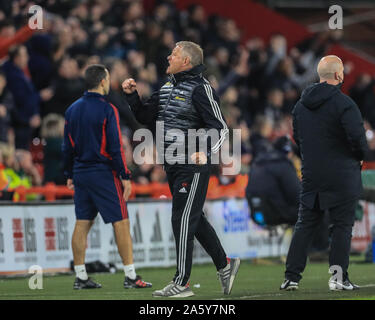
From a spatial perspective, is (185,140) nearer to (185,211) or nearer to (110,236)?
(185,211)

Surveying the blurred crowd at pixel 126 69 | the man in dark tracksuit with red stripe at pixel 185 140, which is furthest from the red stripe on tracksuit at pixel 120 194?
the blurred crowd at pixel 126 69

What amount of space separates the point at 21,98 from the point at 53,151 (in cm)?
118

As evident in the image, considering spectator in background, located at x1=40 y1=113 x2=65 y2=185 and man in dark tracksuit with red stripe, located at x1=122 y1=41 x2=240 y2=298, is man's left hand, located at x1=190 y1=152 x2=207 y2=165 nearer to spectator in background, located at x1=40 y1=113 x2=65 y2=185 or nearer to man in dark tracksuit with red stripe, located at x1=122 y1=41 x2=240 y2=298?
man in dark tracksuit with red stripe, located at x1=122 y1=41 x2=240 y2=298

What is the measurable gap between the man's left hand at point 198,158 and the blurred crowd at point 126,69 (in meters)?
4.59

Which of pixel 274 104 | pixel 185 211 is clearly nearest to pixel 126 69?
pixel 274 104

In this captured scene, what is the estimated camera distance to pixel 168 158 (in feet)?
29.8

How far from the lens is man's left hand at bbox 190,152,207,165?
8.73 metres

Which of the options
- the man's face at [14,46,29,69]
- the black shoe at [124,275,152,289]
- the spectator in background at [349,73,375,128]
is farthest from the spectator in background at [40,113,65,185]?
the spectator in background at [349,73,375,128]

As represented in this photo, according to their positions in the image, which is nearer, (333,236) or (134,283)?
(333,236)

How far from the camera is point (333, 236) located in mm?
9750

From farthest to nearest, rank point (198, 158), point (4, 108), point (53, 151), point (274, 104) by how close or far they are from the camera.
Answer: point (274, 104), point (53, 151), point (4, 108), point (198, 158)

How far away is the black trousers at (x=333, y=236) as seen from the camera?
31.7 feet

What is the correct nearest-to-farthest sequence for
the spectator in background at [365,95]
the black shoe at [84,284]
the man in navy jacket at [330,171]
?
1. the man in navy jacket at [330,171]
2. the black shoe at [84,284]
3. the spectator in background at [365,95]

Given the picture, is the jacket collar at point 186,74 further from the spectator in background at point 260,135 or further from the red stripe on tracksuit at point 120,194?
the spectator in background at point 260,135
